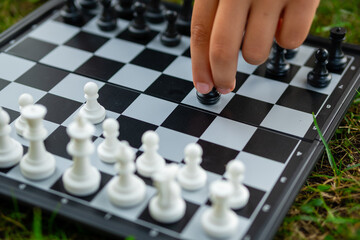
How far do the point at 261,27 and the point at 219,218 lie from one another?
52 centimetres

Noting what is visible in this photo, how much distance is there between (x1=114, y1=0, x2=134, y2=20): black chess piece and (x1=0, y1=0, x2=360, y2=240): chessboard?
2.5 inches

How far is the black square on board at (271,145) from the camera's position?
1.54 metres

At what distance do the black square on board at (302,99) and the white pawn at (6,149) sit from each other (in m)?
0.79

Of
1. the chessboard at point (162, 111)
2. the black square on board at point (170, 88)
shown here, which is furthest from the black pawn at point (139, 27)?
the black square on board at point (170, 88)

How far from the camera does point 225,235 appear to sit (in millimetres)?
1280

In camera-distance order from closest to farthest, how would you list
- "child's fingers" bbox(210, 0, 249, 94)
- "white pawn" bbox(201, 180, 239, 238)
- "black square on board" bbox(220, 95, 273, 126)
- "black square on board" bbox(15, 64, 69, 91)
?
"white pawn" bbox(201, 180, 239, 238), "child's fingers" bbox(210, 0, 249, 94), "black square on board" bbox(220, 95, 273, 126), "black square on board" bbox(15, 64, 69, 91)

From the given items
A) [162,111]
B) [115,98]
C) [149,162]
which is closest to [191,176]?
[149,162]

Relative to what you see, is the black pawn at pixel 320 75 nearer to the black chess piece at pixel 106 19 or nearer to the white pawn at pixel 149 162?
the white pawn at pixel 149 162

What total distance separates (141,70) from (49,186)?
0.62m

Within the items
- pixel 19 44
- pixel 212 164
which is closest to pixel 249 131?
pixel 212 164

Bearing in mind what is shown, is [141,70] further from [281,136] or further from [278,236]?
[278,236]

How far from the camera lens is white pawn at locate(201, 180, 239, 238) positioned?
1.25 meters

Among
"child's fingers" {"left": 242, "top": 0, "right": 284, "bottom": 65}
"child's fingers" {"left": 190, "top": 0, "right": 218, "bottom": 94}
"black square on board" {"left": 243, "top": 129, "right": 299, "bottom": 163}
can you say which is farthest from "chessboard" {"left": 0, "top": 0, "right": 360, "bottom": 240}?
"child's fingers" {"left": 242, "top": 0, "right": 284, "bottom": 65}

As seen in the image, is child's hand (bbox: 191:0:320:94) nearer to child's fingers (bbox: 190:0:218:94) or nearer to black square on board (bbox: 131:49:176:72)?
child's fingers (bbox: 190:0:218:94)
